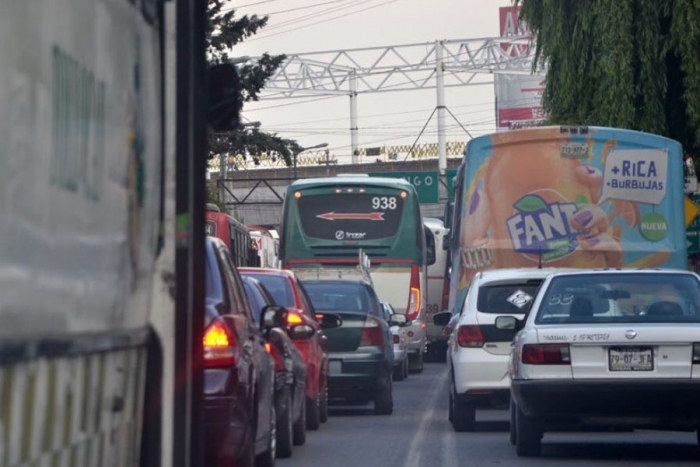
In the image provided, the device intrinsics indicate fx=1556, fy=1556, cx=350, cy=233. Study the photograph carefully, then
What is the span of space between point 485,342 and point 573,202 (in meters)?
5.13

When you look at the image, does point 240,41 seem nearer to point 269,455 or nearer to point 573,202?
point 573,202

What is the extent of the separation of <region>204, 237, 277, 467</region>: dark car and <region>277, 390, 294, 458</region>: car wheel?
106 inches

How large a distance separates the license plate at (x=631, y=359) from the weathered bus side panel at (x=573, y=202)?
27.0 ft

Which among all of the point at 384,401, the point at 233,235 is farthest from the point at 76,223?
the point at 233,235

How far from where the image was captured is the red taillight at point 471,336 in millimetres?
15750

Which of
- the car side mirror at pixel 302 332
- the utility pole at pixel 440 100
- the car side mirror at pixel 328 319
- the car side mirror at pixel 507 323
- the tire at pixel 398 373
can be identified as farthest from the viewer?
the utility pole at pixel 440 100

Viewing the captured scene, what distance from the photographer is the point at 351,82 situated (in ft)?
298

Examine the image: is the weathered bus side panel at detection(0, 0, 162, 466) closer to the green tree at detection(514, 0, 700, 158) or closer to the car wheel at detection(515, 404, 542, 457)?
the car wheel at detection(515, 404, 542, 457)

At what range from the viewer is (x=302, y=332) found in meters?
13.9

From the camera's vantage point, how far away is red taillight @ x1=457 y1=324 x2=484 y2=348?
15.8 m

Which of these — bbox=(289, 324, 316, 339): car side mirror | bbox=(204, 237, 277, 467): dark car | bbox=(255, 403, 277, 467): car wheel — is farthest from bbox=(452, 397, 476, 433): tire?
bbox=(204, 237, 277, 467): dark car

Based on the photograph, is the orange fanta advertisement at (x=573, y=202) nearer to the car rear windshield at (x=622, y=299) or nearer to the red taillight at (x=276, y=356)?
the car rear windshield at (x=622, y=299)

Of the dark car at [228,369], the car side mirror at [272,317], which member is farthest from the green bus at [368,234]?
the dark car at [228,369]

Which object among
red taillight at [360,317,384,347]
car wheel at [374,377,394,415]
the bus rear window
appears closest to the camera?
car wheel at [374,377,394,415]
